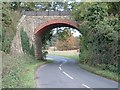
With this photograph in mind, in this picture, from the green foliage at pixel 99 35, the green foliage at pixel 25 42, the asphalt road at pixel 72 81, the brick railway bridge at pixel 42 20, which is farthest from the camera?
the brick railway bridge at pixel 42 20

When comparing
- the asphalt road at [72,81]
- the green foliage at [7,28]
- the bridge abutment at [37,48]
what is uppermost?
the green foliage at [7,28]

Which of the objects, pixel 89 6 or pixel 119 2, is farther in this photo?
pixel 89 6

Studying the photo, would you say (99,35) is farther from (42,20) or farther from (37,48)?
(37,48)

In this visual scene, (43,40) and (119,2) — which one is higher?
(119,2)

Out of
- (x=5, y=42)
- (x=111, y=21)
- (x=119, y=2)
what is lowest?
(x=5, y=42)

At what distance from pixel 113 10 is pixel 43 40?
21.2 metres

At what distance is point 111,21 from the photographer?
28.4 meters

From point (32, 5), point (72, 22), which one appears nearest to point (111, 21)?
point (72, 22)

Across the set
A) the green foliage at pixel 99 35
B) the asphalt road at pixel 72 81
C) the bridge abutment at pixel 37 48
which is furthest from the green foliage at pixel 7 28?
the bridge abutment at pixel 37 48

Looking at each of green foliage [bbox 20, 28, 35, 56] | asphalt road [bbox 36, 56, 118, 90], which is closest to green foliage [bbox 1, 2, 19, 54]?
asphalt road [bbox 36, 56, 118, 90]

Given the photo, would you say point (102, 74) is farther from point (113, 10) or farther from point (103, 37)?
point (113, 10)

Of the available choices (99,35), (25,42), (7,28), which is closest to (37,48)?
(25,42)

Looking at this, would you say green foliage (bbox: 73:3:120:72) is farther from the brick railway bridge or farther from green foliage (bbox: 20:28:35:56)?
green foliage (bbox: 20:28:35:56)

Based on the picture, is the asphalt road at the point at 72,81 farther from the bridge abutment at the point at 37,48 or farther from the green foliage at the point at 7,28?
the bridge abutment at the point at 37,48
